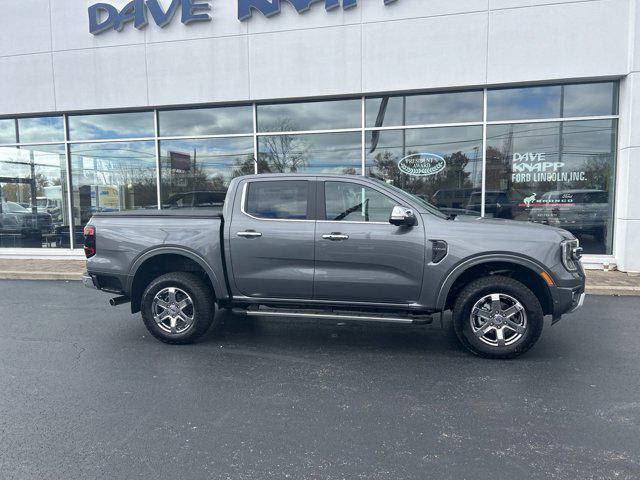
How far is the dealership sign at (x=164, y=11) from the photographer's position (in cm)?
1008

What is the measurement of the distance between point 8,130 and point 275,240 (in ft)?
36.4

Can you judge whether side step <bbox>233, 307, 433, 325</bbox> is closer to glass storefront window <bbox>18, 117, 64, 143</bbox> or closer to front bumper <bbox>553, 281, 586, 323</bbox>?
front bumper <bbox>553, 281, 586, 323</bbox>

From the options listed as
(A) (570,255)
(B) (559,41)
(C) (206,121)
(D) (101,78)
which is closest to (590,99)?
(B) (559,41)

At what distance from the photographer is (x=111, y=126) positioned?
38.7 feet

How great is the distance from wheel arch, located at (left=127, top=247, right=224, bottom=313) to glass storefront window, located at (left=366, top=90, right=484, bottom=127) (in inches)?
249

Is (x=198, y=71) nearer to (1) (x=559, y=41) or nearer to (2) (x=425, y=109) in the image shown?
(2) (x=425, y=109)

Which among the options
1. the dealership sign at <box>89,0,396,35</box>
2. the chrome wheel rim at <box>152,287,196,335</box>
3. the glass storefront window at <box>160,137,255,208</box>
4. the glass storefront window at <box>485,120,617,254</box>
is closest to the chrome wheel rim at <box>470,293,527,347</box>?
the chrome wheel rim at <box>152,287,196,335</box>

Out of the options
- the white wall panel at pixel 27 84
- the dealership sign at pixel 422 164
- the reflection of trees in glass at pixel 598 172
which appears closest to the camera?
the reflection of trees in glass at pixel 598 172

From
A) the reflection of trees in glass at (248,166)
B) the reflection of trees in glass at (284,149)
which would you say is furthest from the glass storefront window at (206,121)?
the reflection of trees in glass at (248,166)

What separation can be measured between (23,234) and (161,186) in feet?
14.2

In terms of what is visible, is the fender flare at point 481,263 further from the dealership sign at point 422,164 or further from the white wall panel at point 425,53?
the white wall panel at point 425,53

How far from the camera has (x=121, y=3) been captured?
10.9 m

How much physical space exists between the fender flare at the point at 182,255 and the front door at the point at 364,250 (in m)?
1.14

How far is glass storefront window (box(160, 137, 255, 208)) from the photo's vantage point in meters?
11.2
